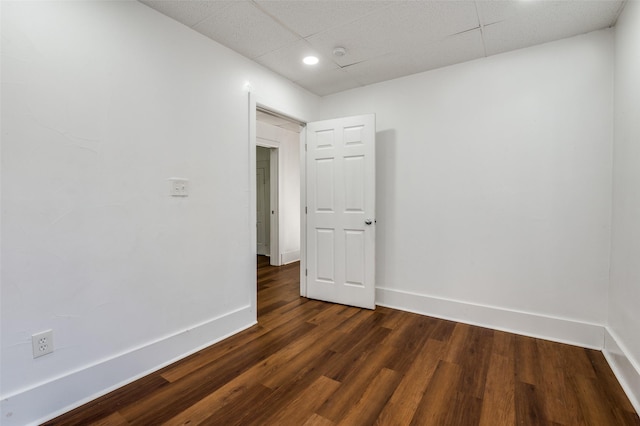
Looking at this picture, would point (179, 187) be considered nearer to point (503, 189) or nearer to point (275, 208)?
point (503, 189)

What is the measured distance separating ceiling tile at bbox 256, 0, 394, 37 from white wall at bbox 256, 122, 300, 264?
300cm

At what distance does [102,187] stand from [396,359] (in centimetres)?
232

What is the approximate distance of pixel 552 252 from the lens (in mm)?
2500

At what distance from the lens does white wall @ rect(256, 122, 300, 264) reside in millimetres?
5344

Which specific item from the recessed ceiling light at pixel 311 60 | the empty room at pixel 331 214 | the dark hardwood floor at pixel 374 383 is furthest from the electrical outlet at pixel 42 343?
the recessed ceiling light at pixel 311 60

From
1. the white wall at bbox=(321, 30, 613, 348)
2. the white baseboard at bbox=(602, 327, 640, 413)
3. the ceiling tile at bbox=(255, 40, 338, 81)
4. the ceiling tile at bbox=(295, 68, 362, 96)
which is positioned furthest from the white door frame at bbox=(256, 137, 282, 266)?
the white baseboard at bbox=(602, 327, 640, 413)

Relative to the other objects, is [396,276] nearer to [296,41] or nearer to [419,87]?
[419,87]

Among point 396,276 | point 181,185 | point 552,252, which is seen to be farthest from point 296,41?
point 552,252

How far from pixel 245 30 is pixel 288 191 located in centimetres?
337

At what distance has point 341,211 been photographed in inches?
131

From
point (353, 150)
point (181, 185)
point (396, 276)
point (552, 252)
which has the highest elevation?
point (353, 150)

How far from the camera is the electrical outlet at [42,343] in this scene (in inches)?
61.1

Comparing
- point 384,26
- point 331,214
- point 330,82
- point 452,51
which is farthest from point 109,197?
point 452,51

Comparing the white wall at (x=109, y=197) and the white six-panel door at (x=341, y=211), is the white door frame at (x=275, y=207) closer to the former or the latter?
the white six-panel door at (x=341, y=211)
